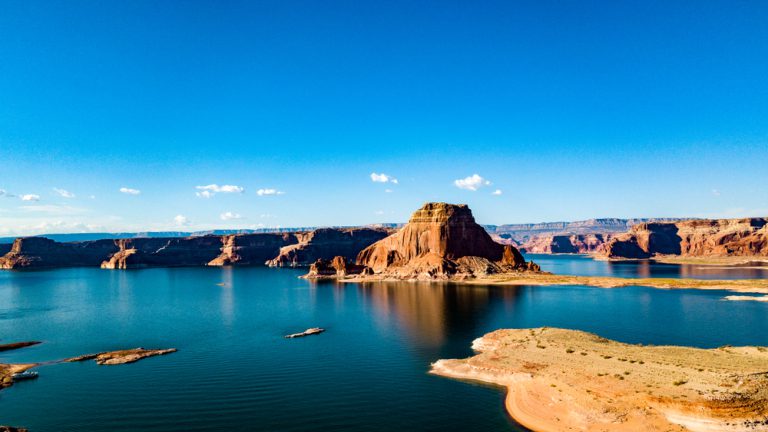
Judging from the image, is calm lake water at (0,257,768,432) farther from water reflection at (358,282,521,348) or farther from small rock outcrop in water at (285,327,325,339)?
small rock outcrop in water at (285,327,325,339)

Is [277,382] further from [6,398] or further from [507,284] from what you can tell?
[507,284]

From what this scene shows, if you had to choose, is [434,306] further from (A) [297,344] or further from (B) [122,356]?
(B) [122,356]

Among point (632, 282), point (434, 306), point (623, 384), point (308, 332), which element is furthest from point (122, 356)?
point (632, 282)

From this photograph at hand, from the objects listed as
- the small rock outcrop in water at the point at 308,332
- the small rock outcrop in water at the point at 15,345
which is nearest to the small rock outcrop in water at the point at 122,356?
the small rock outcrop in water at the point at 15,345

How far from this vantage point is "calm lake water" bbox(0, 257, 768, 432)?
47.9 m

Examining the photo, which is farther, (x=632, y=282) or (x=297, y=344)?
(x=632, y=282)

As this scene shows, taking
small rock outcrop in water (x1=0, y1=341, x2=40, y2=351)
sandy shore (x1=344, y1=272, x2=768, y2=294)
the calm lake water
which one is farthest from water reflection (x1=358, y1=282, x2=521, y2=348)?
small rock outcrop in water (x1=0, y1=341, x2=40, y2=351)

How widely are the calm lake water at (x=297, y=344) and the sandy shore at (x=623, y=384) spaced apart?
4019mm

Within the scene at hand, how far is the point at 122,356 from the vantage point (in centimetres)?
7094

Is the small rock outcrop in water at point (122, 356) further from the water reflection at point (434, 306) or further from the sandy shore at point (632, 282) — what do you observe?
the sandy shore at point (632, 282)

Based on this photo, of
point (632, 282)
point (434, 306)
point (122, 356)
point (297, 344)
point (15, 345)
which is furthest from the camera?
point (632, 282)

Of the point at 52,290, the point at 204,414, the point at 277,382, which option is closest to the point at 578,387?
the point at 277,382

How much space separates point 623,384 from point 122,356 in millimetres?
69872

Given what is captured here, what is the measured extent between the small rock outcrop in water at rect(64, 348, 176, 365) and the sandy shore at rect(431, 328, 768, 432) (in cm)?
4458
